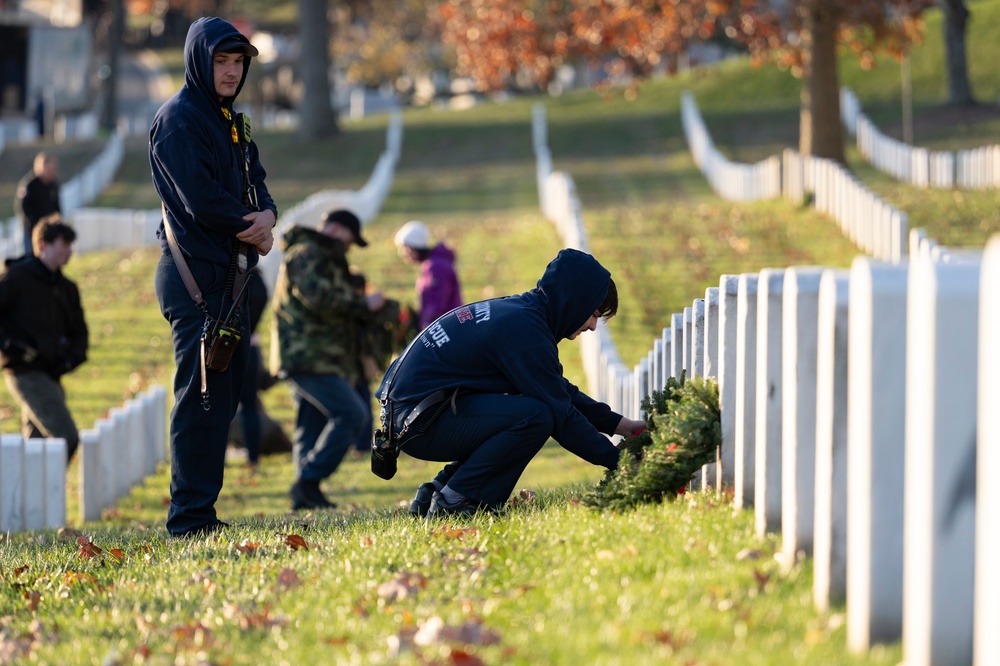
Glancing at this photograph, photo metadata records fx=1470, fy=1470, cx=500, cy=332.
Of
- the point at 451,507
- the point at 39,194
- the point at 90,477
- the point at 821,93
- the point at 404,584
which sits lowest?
the point at 90,477

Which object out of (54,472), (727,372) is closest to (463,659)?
(727,372)

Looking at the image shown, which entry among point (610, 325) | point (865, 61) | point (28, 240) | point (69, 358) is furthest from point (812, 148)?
point (69, 358)

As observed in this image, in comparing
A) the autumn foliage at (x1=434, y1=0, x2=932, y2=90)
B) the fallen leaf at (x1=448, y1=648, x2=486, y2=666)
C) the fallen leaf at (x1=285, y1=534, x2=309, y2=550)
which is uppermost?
the autumn foliage at (x1=434, y1=0, x2=932, y2=90)

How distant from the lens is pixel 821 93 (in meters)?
26.0

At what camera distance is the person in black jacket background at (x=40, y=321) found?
31.9ft

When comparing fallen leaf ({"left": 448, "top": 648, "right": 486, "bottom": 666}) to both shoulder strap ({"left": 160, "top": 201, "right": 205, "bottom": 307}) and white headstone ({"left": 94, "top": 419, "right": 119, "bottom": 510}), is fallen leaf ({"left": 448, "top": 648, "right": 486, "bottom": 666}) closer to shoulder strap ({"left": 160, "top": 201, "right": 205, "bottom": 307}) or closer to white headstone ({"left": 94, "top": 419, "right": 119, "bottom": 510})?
shoulder strap ({"left": 160, "top": 201, "right": 205, "bottom": 307})

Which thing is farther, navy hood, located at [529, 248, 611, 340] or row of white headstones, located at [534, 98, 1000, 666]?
navy hood, located at [529, 248, 611, 340]

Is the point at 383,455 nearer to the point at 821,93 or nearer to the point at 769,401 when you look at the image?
the point at 769,401

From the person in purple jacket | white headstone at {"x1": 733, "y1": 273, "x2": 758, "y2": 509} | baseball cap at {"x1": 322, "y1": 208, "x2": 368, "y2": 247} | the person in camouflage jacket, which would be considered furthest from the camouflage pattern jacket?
white headstone at {"x1": 733, "y1": 273, "x2": 758, "y2": 509}

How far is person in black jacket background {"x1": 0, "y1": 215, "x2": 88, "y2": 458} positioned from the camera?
9.73m

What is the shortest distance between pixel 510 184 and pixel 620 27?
1054cm

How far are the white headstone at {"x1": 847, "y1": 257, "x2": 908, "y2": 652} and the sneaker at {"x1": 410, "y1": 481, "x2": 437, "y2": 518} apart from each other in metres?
3.23

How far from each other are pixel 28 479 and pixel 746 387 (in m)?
6.18

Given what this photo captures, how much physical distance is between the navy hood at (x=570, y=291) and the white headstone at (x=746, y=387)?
119 cm
